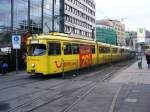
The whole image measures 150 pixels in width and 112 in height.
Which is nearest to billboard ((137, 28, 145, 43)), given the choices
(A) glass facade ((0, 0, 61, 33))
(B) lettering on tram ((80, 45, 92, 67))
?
(B) lettering on tram ((80, 45, 92, 67))

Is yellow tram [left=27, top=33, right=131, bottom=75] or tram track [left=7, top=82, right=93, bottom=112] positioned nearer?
tram track [left=7, top=82, right=93, bottom=112]

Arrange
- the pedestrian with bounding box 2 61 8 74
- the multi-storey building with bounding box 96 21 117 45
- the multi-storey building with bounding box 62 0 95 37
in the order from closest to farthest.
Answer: the pedestrian with bounding box 2 61 8 74 → the multi-storey building with bounding box 62 0 95 37 → the multi-storey building with bounding box 96 21 117 45

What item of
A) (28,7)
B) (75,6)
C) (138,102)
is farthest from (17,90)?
(75,6)

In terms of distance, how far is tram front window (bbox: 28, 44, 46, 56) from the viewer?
73.4 ft

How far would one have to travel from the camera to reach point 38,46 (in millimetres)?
22625

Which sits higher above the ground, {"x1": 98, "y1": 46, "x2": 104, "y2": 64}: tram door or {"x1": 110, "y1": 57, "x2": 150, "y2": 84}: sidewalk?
{"x1": 98, "y1": 46, "x2": 104, "y2": 64}: tram door

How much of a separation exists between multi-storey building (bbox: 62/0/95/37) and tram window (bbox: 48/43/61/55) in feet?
184

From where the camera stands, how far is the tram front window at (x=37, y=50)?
22.4 m

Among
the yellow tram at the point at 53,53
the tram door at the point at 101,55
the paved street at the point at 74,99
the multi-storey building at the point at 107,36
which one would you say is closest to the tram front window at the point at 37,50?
the yellow tram at the point at 53,53

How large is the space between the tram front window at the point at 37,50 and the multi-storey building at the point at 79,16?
56416mm

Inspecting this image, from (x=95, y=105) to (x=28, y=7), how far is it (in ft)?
162

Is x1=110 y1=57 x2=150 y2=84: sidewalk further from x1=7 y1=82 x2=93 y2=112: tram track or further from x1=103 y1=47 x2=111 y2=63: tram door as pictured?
x1=103 y1=47 x2=111 y2=63: tram door

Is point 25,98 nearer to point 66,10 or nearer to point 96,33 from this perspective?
point 66,10

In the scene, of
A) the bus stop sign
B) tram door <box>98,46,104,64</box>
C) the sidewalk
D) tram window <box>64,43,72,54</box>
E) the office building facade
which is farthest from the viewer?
the office building facade
